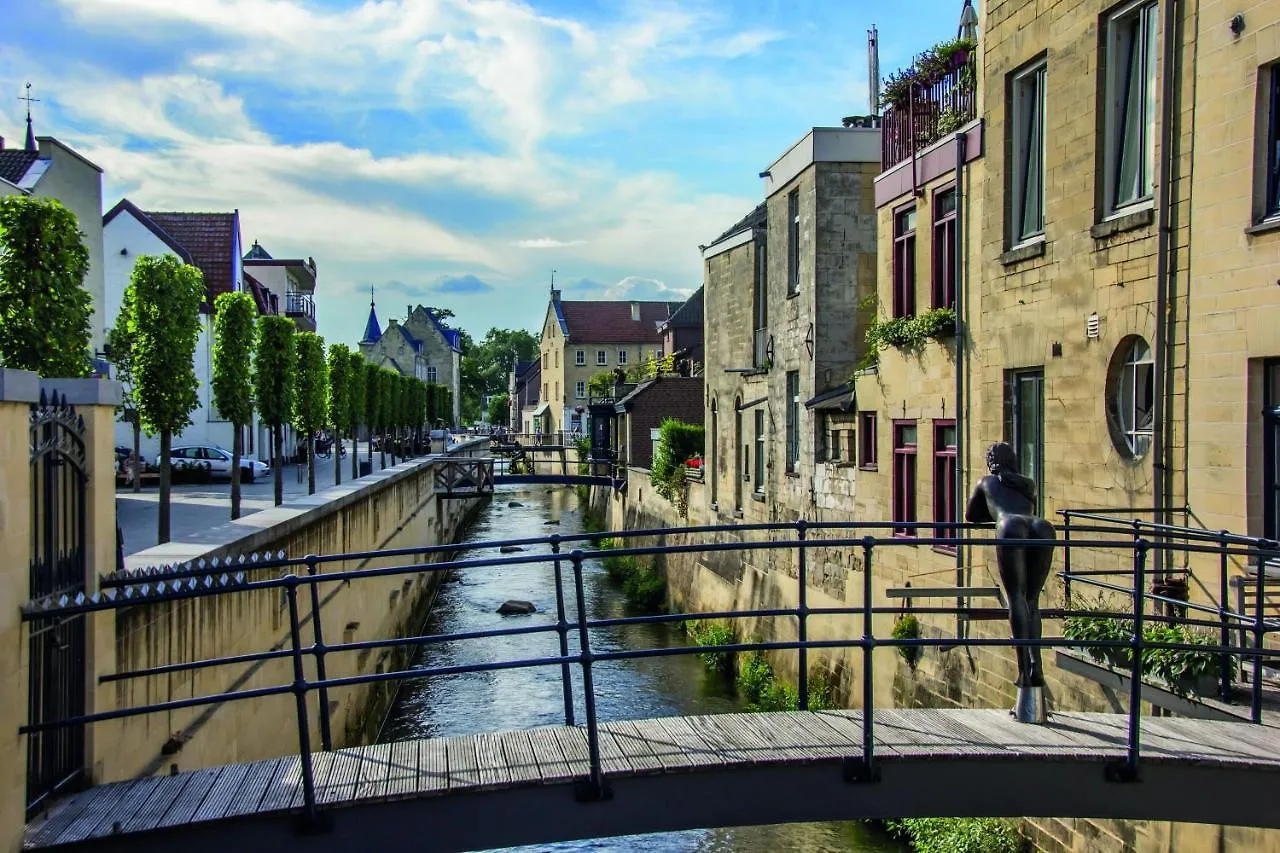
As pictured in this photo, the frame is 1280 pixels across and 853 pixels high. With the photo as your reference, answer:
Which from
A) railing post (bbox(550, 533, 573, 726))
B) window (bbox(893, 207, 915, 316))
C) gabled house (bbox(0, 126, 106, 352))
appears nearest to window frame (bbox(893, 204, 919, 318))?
window (bbox(893, 207, 915, 316))

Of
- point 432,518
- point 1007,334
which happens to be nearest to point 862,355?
point 1007,334

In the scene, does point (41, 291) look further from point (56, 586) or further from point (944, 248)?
point (944, 248)

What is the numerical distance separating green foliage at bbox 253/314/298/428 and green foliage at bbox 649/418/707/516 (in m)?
10.8

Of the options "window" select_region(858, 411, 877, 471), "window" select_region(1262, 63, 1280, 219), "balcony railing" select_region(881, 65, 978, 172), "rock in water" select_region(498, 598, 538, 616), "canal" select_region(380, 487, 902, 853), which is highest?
"balcony railing" select_region(881, 65, 978, 172)

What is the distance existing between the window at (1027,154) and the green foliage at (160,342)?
34.6 feet

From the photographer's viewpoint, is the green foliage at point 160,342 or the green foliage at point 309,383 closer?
the green foliage at point 160,342

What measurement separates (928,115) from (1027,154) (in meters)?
3.20

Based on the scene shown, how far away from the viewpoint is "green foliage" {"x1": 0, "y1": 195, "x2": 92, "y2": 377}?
11336mm

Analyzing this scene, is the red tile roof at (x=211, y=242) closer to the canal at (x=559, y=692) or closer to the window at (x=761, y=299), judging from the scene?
the canal at (x=559, y=692)

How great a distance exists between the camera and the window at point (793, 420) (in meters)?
20.0

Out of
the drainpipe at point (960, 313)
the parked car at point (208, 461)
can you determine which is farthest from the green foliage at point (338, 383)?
the drainpipe at point (960, 313)

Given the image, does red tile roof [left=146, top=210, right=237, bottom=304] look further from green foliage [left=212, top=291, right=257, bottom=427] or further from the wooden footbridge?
the wooden footbridge

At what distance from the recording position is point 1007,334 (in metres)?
12.0

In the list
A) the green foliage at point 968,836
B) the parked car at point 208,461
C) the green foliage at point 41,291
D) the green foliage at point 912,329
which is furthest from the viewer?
the parked car at point 208,461
